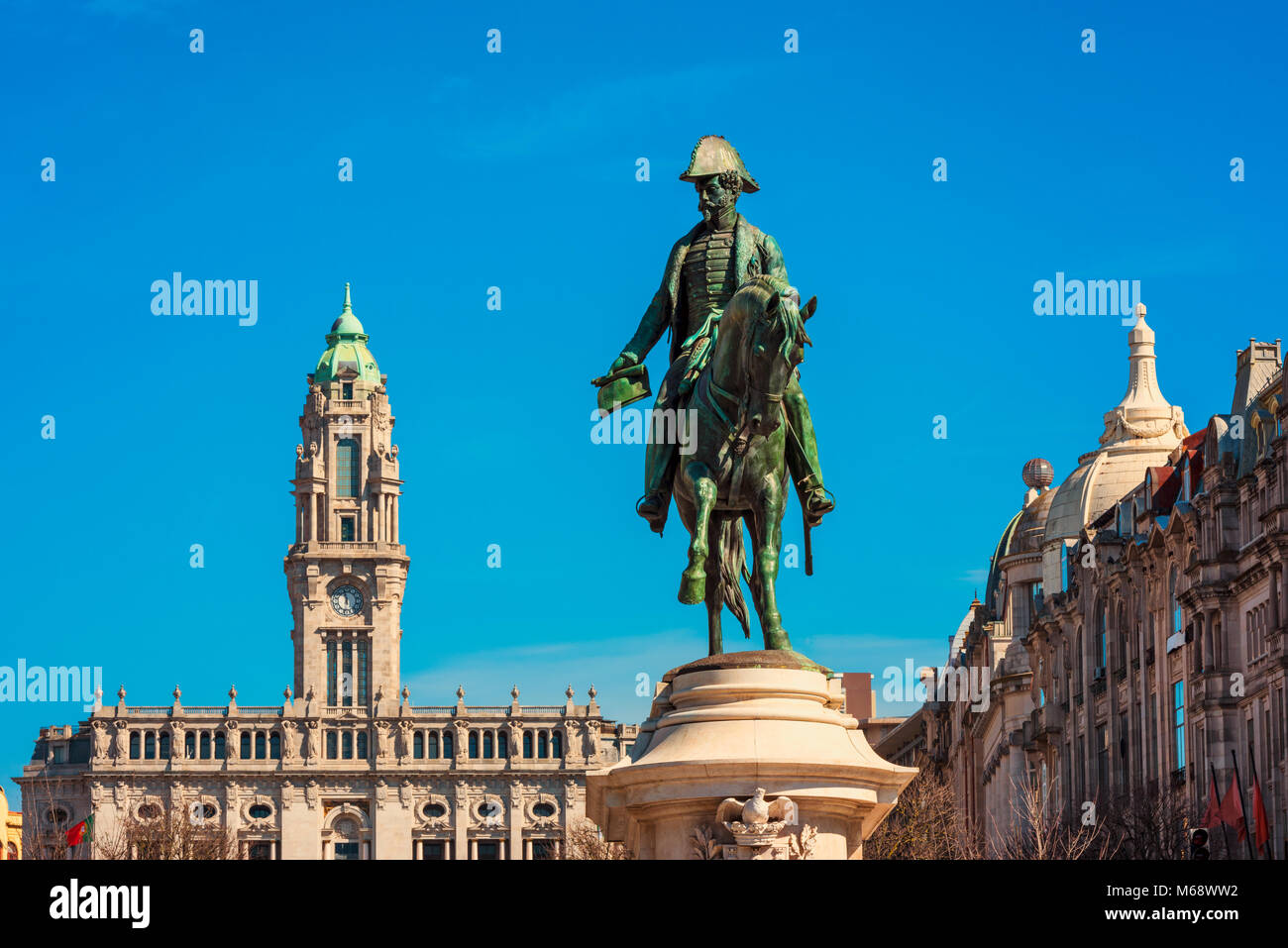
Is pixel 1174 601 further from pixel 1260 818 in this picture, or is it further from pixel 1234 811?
pixel 1260 818

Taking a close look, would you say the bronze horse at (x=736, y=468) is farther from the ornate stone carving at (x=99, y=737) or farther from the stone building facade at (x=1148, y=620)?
the ornate stone carving at (x=99, y=737)

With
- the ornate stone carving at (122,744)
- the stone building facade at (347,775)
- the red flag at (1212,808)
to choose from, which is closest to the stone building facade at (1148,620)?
the red flag at (1212,808)

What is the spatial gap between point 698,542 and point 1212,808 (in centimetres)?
3683

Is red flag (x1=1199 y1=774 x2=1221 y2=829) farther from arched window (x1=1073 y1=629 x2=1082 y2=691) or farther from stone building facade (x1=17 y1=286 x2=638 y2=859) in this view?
stone building facade (x1=17 y1=286 x2=638 y2=859)

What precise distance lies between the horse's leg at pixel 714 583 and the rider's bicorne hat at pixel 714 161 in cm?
373

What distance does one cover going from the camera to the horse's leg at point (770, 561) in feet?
78.9

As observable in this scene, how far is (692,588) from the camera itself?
24.0 metres
